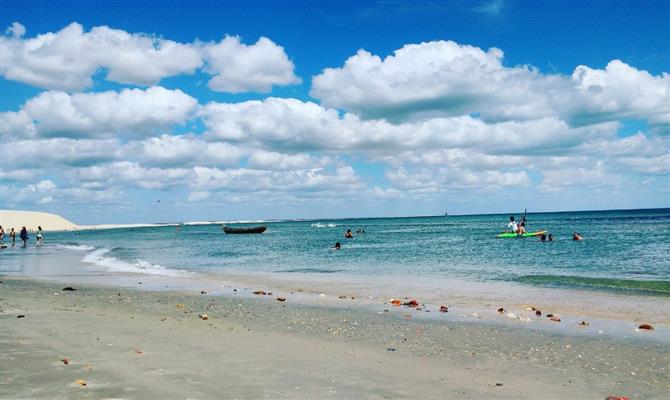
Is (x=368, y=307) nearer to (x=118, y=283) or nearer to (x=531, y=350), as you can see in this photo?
(x=531, y=350)

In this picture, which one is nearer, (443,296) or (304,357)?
(304,357)

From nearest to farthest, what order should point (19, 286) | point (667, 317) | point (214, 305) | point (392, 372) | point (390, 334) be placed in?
point (392, 372)
point (390, 334)
point (667, 317)
point (214, 305)
point (19, 286)

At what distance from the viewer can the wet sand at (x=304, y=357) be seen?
725 centimetres

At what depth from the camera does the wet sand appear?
7.25 meters

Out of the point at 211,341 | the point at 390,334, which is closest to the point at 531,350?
the point at 390,334

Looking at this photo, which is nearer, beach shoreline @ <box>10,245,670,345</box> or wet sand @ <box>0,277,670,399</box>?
A: wet sand @ <box>0,277,670,399</box>

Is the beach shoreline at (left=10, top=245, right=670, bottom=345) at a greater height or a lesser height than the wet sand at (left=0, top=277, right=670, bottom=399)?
lesser

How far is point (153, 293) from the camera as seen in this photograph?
1944 centimetres

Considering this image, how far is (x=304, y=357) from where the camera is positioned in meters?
9.30

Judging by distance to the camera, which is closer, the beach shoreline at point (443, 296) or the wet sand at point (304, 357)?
the wet sand at point (304, 357)

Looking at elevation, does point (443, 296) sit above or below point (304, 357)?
below

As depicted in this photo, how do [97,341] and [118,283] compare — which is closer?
[97,341]

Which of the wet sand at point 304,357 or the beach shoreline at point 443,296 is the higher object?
the wet sand at point 304,357

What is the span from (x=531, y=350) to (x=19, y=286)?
20.1 m
